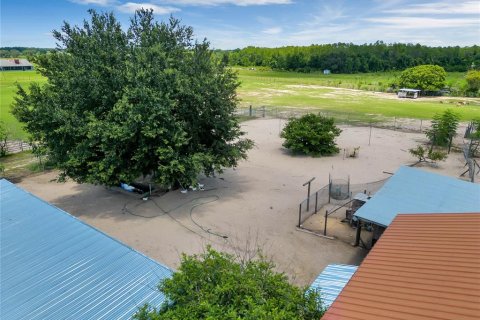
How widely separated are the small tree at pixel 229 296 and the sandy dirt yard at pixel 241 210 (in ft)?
19.2

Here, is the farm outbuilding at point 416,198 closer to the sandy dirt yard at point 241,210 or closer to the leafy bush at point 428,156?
the sandy dirt yard at point 241,210

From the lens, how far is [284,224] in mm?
16500

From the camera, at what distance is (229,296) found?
6.50m

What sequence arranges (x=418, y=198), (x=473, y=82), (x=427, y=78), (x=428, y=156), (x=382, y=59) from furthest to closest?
(x=382, y=59)
(x=427, y=78)
(x=473, y=82)
(x=428, y=156)
(x=418, y=198)

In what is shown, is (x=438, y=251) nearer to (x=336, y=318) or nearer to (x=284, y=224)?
(x=336, y=318)

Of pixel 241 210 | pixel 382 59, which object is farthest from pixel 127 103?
pixel 382 59

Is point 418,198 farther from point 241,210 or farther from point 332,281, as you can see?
point 241,210

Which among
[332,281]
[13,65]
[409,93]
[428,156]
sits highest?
[13,65]

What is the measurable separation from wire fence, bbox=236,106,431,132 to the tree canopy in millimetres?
27126

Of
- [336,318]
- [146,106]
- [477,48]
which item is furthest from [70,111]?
[477,48]

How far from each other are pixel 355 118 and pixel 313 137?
19942mm

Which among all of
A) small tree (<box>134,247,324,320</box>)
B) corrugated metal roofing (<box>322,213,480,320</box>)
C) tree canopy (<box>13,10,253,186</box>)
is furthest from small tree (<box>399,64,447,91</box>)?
small tree (<box>134,247,324,320</box>)

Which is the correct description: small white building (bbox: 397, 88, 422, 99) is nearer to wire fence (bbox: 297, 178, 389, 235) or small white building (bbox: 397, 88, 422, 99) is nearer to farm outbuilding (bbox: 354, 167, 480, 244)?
wire fence (bbox: 297, 178, 389, 235)

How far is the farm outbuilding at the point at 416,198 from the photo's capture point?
1323 cm
